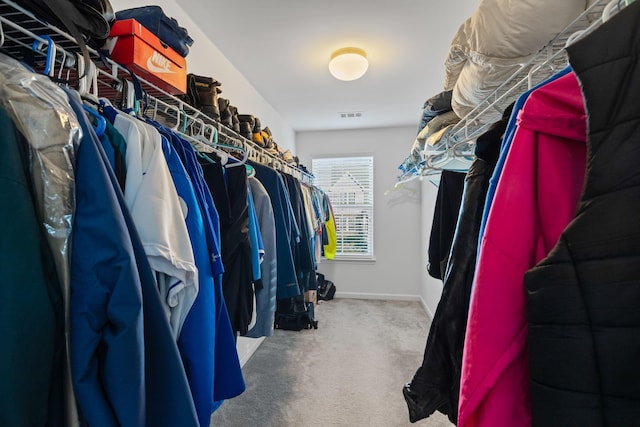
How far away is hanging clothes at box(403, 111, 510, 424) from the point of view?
2.16ft

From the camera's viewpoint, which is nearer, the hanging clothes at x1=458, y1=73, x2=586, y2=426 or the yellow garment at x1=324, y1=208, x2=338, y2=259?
the hanging clothes at x1=458, y1=73, x2=586, y2=426

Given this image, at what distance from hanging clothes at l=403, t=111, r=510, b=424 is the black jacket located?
0.24 meters

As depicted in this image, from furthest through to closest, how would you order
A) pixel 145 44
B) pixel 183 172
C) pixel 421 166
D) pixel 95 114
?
pixel 421 166, pixel 145 44, pixel 183 172, pixel 95 114

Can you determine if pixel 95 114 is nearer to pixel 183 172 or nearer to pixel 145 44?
pixel 183 172

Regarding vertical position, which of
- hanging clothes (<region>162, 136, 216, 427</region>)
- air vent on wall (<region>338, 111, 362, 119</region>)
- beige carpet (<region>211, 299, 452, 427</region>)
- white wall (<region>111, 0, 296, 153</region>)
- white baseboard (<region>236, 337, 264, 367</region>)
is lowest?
beige carpet (<region>211, 299, 452, 427</region>)

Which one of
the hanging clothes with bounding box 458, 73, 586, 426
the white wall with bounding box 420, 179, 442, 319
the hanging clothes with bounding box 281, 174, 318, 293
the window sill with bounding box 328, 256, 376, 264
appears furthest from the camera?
the window sill with bounding box 328, 256, 376, 264

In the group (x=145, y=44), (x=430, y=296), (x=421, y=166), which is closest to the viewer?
(x=145, y=44)

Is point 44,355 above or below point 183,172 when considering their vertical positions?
below

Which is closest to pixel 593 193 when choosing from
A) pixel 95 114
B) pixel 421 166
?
pixel 95 114

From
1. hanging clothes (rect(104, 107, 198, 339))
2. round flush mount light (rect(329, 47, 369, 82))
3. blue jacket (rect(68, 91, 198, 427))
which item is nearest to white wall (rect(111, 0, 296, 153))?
round flush mount light (rect(329, 47, 369, 82))

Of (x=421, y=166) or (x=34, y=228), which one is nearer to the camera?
(x=34, y=228)

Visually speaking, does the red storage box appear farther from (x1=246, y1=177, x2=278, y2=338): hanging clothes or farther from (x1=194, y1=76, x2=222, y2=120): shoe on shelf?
(x1=246, y1=177, x2=278, y2=338): hanging clothes

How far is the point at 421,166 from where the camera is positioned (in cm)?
219

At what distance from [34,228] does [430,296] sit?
361 cm
